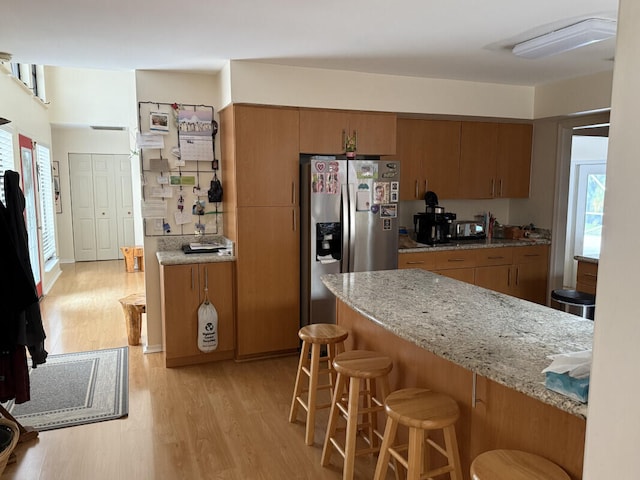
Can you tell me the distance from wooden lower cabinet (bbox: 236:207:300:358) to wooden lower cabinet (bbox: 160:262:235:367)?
0.11m

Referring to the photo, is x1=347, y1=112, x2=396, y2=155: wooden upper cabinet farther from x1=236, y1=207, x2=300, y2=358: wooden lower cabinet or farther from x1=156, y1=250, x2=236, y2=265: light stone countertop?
x1=156, y1=250, x2=236, y2=265: light stone countertop

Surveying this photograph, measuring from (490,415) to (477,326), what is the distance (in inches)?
14.1

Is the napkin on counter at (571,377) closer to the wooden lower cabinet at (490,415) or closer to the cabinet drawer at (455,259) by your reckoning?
the wooden lower cabinet at (490,415)

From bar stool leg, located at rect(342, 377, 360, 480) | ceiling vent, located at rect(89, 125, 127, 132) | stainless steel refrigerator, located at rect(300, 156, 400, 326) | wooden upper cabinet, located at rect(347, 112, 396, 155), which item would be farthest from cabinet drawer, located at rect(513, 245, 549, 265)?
ceiling vent, located at rect(89, 125, 127, 132)

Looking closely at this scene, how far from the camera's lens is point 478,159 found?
16.2ft

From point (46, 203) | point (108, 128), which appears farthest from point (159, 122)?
point (108, 128)

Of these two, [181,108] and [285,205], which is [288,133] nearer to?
[285,205]

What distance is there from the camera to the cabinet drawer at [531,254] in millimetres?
4875

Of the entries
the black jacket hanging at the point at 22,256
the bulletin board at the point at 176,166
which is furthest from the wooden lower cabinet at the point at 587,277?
the black jacket hanging at the point at 22,256

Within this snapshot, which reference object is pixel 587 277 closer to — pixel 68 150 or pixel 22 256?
pixel 22 256

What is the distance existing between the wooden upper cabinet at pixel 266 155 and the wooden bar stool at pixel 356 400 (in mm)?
1792

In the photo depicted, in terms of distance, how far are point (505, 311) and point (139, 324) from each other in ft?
11.0

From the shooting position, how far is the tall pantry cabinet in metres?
3.82

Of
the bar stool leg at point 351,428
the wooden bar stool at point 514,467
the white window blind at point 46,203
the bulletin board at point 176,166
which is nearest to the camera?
the wooden bar stool at point 514,467
